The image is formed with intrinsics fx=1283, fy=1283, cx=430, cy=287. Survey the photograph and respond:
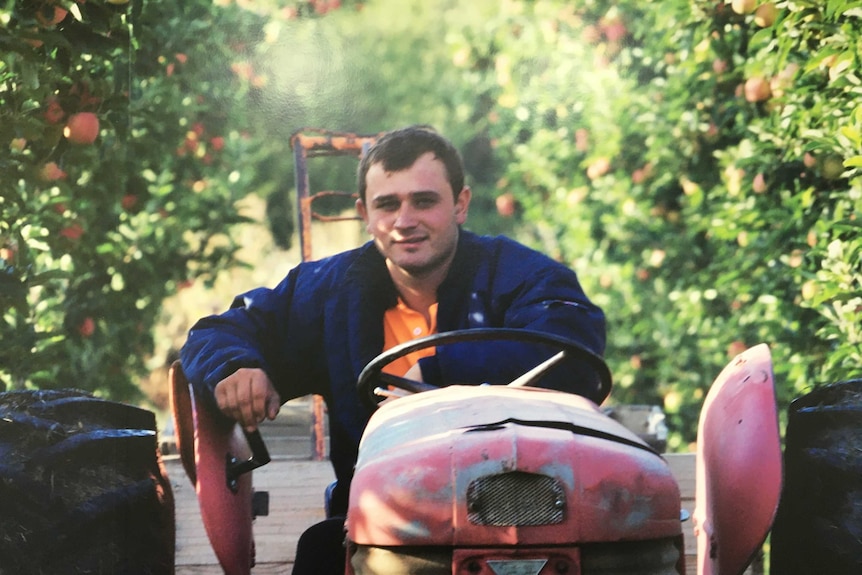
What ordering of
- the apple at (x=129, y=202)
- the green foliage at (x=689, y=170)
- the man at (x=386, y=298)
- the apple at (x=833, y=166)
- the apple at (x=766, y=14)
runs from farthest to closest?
the apple at (x=129, y=202)
the apple at (x=766, y=14)
the apple at (x=833, y=166)
the green foliage at (x=689, y=170)
the man at (x=386, y=298)

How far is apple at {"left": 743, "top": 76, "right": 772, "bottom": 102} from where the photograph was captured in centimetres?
469

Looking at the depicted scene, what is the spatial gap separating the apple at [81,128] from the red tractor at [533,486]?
1571mm

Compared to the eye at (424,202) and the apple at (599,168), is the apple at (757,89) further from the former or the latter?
the eye at (424,202)

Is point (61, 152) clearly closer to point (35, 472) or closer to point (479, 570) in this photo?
point (35, 472)

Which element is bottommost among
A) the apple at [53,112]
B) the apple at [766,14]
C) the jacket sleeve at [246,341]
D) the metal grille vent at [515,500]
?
the metal grille vent at [515,500]

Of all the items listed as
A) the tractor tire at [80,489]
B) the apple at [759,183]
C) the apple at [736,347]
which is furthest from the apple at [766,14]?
the tractor tire at [80,489]

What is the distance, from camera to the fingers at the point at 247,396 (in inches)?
107

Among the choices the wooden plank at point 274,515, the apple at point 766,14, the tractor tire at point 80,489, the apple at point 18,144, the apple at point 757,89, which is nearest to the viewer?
the tractor tire at point 80,489

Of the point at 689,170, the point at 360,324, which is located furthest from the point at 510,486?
the point at 689,170

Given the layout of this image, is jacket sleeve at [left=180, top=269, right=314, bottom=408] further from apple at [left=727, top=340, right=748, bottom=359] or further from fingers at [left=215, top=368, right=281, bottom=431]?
apple at [left=727, top=340, right=748, bottom=359]

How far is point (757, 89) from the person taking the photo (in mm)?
4699

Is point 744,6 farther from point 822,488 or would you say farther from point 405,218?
point 822,488

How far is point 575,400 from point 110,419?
92 centimetres

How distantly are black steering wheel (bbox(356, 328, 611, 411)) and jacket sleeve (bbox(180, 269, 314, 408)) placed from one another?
0.34 metres
